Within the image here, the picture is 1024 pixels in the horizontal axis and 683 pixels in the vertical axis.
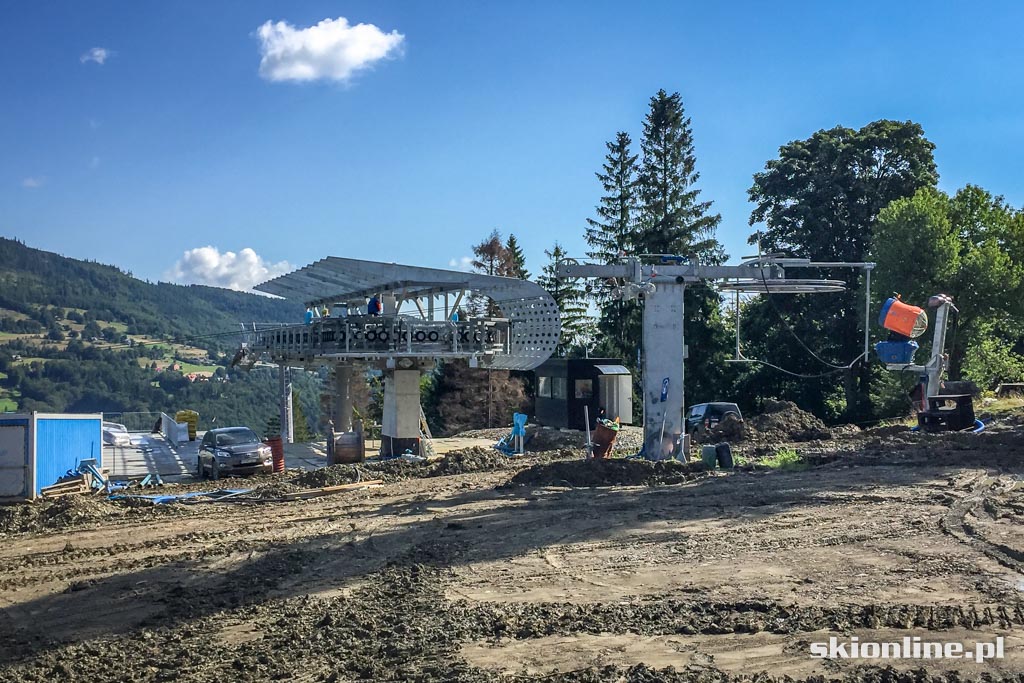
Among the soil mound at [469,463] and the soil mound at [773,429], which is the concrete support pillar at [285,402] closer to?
the soil mound at [469,463]

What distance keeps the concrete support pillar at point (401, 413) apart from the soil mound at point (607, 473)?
9111mm

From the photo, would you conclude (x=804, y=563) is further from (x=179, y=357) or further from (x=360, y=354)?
(x=179, y=357)

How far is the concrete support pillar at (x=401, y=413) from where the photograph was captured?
26.8 metres

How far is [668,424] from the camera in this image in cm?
1959

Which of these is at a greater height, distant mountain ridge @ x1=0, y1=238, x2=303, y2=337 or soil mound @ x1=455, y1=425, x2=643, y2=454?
distant mountain ridge @ x1=0, y1=238, x2=303, y2=337

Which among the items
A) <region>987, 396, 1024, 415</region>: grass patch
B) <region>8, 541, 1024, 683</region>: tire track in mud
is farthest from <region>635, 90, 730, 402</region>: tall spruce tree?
<region>8, 541, 1024, 683</region>: tire track in mud

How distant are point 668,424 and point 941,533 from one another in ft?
27.5

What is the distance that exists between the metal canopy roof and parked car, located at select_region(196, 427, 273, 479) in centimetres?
608

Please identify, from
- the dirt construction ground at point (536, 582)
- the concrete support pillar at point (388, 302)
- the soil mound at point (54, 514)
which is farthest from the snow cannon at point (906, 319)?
the soil mound at point (54, 514)

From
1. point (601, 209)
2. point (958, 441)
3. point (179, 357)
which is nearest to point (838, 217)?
point (601, 209)

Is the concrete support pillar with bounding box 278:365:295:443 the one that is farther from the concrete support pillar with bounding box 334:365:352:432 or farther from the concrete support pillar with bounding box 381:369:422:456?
the concrete support pillar with bounding box 381:369:422:456

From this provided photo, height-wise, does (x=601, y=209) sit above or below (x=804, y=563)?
above

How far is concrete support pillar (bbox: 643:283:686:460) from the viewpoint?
63.7 feet
